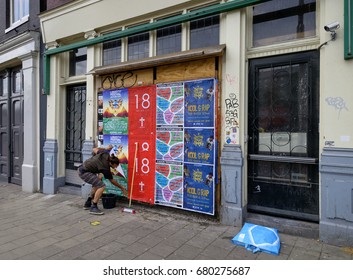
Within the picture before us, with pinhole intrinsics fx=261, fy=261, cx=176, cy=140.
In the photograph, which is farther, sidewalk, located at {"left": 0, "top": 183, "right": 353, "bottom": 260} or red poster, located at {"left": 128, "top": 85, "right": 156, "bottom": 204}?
red poster, located at {"left": 128, "top": 85, "right": 156, "bottom": 204}

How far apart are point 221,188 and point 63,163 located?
5.02 m

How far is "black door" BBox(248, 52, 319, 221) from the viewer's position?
4.39 metres

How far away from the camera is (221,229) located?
15.4ft

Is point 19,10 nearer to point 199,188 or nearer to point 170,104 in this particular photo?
point 170,104

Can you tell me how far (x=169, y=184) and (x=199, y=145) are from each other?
109 centimetres

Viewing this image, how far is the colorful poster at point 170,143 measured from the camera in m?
5.39

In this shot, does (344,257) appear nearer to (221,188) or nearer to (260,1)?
(221,188)

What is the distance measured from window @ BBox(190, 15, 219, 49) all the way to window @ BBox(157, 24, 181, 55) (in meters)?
0.32

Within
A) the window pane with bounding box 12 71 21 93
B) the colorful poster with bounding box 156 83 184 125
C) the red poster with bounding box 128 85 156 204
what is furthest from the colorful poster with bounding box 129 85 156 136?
the window pane with bounding box 12 71 21 93

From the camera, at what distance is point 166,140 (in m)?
5.56

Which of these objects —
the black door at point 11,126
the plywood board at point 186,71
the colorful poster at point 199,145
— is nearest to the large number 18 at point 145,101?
the plywood board at point 186,71

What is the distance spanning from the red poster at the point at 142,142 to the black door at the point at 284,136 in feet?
6.83

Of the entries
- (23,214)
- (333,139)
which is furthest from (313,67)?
(23,214)

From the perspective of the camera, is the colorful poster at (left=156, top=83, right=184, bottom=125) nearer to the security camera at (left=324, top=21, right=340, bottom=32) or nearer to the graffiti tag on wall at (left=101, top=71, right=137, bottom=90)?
the graffiti tag on wall at (left=101, top=71, right=137, bottom=90)
